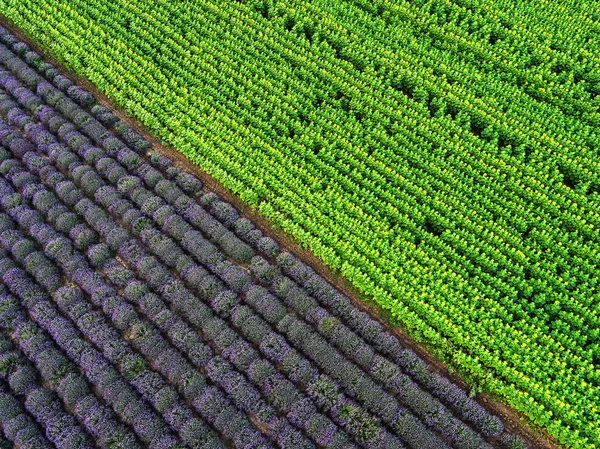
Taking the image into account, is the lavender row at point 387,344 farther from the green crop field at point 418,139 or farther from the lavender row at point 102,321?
the lavender row at point 102,321

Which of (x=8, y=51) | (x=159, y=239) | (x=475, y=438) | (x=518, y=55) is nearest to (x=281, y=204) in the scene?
(x=159, y=239)

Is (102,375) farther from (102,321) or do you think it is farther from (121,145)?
(121,145)

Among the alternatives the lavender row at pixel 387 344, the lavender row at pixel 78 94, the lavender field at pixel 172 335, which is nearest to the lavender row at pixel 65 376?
the lavender field at pixel 172 335

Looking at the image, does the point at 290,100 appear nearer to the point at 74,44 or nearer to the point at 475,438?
the point at 74,44

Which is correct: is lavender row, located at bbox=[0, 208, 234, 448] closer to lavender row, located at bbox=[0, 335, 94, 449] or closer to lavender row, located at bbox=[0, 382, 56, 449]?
lavender row, located at bbox=[0, 335, 94, 449]

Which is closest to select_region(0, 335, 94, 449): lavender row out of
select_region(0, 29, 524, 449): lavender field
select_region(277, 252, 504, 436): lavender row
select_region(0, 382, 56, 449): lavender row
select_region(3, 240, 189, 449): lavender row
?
select_region(0, 29, 524, 449): lavender field

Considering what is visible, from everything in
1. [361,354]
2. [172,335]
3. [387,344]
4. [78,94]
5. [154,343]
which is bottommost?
[154,343]

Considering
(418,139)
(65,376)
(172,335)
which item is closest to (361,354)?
(172,335)
